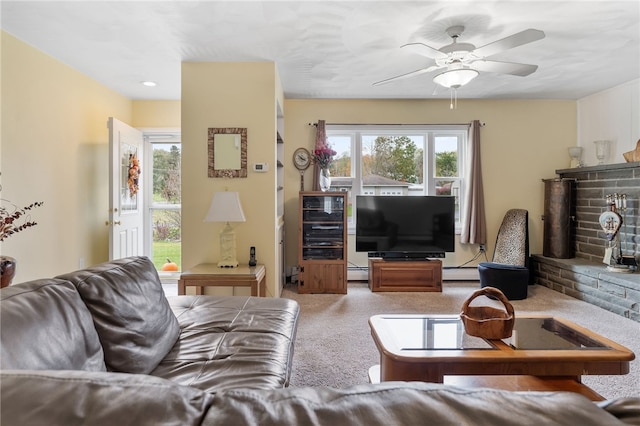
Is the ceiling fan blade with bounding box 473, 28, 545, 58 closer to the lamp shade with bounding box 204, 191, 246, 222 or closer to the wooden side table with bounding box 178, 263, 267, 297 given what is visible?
the lamp shade with bounding box 204, 191, 246, 222

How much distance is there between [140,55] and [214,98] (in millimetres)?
781

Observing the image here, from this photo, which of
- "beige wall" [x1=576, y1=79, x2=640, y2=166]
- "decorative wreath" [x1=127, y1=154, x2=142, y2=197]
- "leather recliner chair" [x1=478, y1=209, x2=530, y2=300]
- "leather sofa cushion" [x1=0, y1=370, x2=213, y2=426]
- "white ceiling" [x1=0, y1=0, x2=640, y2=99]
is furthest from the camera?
"decorative wreath" [x1=127, y1=154, x2=142, y2=197]

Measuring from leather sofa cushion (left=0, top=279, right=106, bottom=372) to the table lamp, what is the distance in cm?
185

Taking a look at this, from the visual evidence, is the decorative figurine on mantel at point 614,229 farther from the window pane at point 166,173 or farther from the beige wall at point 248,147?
the window pane at point 166,173

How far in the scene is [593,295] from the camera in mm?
3770

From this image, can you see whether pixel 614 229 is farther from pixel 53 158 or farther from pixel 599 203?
pixel 53 158

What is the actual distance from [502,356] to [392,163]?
3.70 meters

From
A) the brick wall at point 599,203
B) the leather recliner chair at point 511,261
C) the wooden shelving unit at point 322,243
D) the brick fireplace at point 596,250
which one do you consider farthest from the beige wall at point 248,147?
the brick wall at point 599,203

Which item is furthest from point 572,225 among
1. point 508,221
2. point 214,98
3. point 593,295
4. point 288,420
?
point 288,420

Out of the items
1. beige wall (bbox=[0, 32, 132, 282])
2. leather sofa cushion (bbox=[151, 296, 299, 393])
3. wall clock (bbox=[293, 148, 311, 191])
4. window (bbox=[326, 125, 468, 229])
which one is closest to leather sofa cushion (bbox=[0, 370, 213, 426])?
leather sofa cushion (bbox=[151, 296, 299, 393])

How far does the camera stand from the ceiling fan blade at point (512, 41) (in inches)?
85.7

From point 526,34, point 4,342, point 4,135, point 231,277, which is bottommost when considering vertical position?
point 231,277

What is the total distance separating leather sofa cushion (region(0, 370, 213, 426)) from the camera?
46 cm

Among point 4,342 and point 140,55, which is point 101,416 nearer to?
point 4,342
